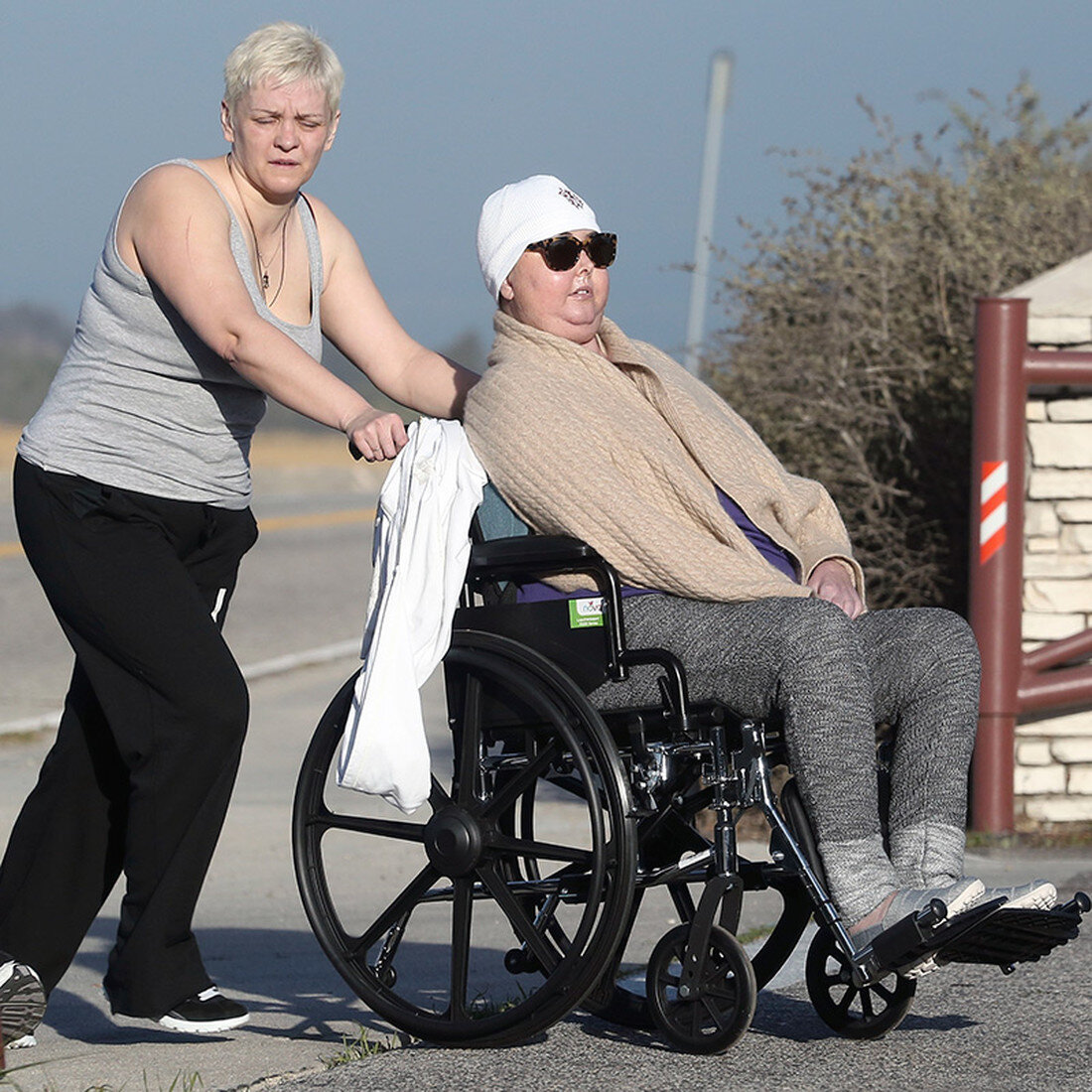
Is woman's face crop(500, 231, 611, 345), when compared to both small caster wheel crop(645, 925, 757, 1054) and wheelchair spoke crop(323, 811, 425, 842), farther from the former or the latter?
small caster wheel crop(645, 925, 757, 1054)

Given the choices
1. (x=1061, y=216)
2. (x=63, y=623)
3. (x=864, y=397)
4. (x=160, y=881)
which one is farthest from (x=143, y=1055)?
(x=1061, y=216)

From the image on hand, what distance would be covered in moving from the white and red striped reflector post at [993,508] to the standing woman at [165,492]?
3.17m

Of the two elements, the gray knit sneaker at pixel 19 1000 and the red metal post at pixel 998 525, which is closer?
the gray knit sneaker at pixel 19 1000

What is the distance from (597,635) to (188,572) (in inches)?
31.2

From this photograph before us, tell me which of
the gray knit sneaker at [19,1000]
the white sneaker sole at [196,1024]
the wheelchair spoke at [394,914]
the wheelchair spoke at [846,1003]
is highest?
the wheelchair spoke at [394,914]

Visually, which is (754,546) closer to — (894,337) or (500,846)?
(500,846)

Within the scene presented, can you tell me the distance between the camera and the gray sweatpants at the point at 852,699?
3.24 m

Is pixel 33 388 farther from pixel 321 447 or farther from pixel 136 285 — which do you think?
pixel 136 285

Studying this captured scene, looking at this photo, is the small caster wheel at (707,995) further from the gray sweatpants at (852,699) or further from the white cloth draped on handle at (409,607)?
the white cloth draped on handle at (409,607)

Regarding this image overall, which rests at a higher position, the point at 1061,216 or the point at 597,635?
the point at 1061,216

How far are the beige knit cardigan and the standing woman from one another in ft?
1.10

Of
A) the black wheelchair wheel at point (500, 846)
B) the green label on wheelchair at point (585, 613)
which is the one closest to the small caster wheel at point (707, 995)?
the black wheelchair wheel at point (500, 846)

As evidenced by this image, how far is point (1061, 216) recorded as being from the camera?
26.1 ft

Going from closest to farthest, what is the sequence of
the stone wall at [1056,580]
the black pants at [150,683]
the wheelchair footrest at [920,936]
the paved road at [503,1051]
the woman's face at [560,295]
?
the wheelchair footrest at [920,936] < the paved road at [503,1051] < the black pants at [150,683] < the woman's face at [560,295] < the stone wall at [1056,580]
